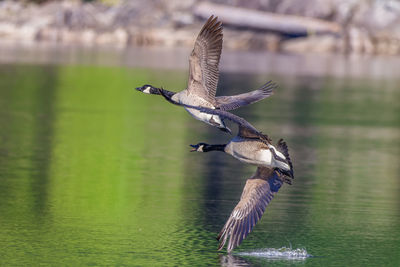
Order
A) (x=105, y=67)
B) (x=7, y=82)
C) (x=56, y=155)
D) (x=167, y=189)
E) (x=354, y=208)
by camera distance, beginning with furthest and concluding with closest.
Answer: (x=105, y=67) → (x=7, y=82) → (x=56, y=155) → (x=167, y=189) → (x=354, y=208)

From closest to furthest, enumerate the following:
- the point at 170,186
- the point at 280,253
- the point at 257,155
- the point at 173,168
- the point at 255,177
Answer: the point at 257,155 < the point at 255,177 < the point at 280,253 < the point at 170,186 < the point at 173,168

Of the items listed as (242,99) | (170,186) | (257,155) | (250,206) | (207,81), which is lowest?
(170,186)

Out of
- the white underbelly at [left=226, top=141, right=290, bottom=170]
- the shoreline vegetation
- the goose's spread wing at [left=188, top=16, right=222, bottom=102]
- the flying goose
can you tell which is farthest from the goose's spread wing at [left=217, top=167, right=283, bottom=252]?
the shoreline vegetation

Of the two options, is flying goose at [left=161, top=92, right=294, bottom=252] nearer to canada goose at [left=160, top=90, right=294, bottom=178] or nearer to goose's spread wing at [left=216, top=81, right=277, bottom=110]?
canada goose at [left=160, top=90, right=294, bottom=178]

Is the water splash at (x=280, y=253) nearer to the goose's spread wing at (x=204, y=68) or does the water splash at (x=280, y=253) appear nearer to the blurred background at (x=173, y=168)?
the blurred background at (x=173, y=168)

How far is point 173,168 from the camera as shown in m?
23.4

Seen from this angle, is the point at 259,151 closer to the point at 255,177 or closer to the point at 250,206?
the point at 255,177

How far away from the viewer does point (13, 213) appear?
1744 centimetres

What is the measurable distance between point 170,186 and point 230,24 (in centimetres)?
7439

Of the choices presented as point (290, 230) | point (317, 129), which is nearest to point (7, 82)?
point (317, 129)

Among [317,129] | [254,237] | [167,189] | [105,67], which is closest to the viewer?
[254,237]

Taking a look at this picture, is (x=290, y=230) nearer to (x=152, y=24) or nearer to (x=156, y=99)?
(x=156, y=99)

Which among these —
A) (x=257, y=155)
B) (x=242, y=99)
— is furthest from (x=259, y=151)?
(x=242, y=99)

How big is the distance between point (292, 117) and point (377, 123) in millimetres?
3225
